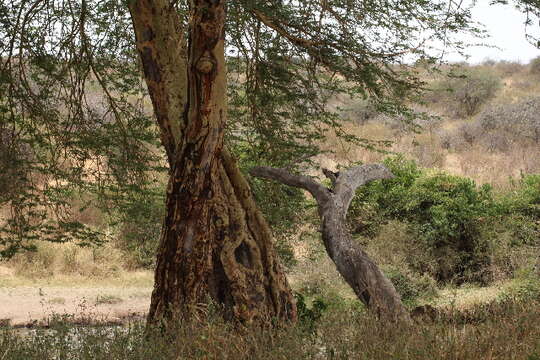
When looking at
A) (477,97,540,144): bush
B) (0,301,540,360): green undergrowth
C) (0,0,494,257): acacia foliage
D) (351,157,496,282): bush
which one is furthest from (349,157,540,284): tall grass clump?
(477,97,540,144): bush

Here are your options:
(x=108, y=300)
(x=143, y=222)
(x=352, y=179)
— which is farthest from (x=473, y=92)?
(x=352, y=179)

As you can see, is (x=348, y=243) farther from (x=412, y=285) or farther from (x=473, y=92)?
(x=473, y=92)

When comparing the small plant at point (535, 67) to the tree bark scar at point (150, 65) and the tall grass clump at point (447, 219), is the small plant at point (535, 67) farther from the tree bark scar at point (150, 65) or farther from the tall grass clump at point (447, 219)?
the tree bark scar at point (150, 65)

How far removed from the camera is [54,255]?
49.8 feet

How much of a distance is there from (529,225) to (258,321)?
847cm

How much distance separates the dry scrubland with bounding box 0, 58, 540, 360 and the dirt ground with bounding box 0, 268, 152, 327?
0.04m

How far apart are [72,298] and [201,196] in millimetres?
7467

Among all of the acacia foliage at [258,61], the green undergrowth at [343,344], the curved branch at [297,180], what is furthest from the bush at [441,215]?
the green undergrowth at [343,344]

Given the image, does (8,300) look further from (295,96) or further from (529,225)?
(529,225)

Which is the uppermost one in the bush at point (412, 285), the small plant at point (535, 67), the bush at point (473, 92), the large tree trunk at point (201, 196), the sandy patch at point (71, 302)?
the small plant at point (535, 67)

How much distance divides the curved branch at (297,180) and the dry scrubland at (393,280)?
1159 millimetres

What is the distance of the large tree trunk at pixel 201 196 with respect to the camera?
618 cm

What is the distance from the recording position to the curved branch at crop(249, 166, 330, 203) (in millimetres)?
7504

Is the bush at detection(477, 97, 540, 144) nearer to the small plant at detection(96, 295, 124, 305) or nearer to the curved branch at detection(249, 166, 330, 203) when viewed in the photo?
the small plant at detection(96, 295, 124, 305)
